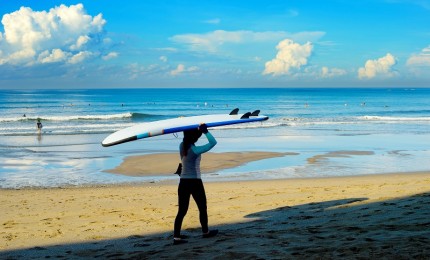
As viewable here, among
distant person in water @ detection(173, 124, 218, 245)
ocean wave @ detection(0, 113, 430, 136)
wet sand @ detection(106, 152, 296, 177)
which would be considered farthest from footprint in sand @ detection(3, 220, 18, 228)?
ocean wave @ detection(0, 113, 430, 136)

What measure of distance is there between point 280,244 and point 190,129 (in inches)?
81.4

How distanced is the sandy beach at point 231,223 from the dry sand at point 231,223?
17 mm

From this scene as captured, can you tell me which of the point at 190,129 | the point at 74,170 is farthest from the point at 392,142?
the point at 190,129

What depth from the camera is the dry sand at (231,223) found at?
20.6ft

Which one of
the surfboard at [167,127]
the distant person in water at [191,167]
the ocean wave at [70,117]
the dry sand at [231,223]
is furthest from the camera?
the ocean wave at [70,117]

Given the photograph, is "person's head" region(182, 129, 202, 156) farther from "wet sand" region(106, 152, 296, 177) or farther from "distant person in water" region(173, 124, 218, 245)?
"wet sand" region(106, 152, 296, 177)

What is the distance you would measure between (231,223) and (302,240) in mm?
2195

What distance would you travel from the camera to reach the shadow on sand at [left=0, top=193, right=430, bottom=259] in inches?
234

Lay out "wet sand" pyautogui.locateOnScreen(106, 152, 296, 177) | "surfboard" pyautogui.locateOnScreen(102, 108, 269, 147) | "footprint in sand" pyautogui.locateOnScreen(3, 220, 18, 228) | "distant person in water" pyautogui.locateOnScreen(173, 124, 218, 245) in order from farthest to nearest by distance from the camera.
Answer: "wet sand" pyautogui.locateOnScreen(106, 152, 296, 177) < "footprint in sand" pyautogui.locateOnScreen(3, 220, 18, 228) < "surfboard" pyautogui.locateOnScreen(102, 108, 269, 147) < "distant person in water" pyautogui.locateOnScreen(173, 124, 218, 245)

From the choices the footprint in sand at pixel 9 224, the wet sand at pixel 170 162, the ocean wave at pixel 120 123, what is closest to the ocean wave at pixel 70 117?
the ocean wave at pixel 120 123

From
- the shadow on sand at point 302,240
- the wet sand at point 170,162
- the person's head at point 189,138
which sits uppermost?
the person's head at point 189,138

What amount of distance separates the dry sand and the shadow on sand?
0.04 ft

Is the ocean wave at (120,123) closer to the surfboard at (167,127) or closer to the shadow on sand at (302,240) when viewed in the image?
the shadow on sand at (302,240)

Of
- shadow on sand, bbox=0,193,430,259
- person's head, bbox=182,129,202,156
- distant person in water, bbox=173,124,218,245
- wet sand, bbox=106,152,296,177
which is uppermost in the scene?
person's head, bbox=182,129,202,156
